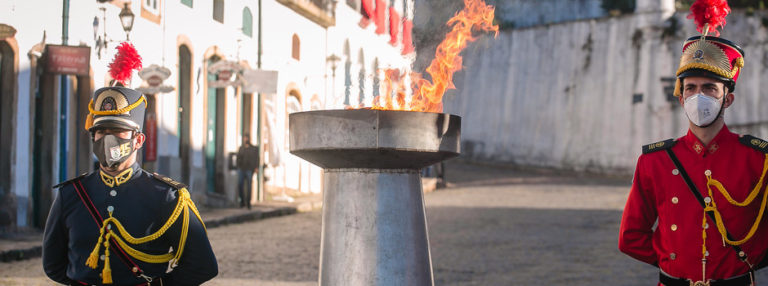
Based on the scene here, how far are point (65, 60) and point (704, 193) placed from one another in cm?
1199

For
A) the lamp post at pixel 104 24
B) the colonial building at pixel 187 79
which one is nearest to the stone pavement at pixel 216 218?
the colonial building at pixel 187 79

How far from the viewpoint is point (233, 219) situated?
1689 cm

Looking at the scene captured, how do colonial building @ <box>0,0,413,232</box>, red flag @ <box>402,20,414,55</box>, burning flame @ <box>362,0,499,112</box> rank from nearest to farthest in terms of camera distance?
burning flame @ <box>362,0,499,112</box>, red flag @ <box>402,20,414,55</box>, colonial building @ <box>0,0,413,232</box>

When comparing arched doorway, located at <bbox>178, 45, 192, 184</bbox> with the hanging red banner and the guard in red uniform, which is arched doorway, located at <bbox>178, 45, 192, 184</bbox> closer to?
the hanging red banner

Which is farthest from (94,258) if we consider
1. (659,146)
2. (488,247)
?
(488,247)

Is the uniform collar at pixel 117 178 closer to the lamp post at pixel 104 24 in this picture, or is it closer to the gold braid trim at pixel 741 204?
the gold braid trim at pixel 741 204

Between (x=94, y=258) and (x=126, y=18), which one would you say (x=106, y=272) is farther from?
(x=126, y=18)

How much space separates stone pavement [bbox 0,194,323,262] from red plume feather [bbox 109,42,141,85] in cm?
776

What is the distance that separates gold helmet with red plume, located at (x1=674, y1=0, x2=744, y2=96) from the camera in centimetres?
384

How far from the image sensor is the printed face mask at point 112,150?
3.65 meters

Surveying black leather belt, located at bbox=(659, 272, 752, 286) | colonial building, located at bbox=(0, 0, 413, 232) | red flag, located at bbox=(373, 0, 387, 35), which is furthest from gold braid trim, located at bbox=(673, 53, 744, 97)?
red flag, located at bbox=(373, 0, 387, 35)

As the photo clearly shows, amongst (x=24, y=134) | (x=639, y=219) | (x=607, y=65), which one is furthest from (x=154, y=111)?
(x=607, y=65)

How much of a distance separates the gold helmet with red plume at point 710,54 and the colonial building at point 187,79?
114 inches

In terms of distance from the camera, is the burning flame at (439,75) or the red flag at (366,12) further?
the red flag at (366,12)
